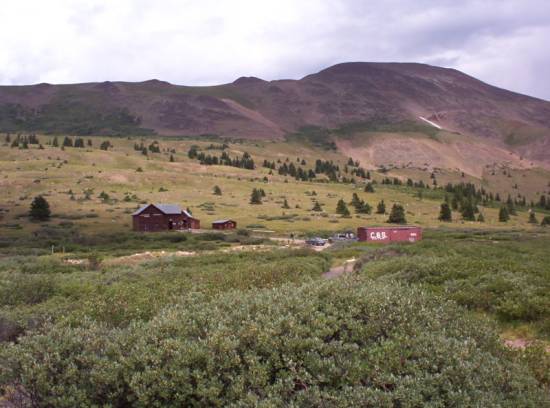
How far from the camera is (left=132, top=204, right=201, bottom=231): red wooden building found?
74994mm

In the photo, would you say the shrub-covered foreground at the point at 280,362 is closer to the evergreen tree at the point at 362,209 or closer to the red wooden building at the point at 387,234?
the red wooden building at the point at 387,234

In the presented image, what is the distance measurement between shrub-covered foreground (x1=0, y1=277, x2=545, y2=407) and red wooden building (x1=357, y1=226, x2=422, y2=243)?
5234 cm

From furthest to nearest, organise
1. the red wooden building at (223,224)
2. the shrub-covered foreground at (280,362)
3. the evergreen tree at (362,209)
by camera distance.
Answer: the evergreen tree at (362,209), the red wooden building at (223,224), the shrub-covered foreground at (280,362)

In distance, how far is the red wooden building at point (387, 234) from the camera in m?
60.8

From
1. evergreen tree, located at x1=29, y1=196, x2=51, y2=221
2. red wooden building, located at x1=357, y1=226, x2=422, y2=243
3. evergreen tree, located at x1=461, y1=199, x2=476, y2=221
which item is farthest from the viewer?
evergreen tree, located at x1=461, y1=199, x2=476, y2=221

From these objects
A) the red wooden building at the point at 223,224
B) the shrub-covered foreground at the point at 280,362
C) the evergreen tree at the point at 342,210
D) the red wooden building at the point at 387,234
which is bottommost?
the red wooden building at the point at 223,224

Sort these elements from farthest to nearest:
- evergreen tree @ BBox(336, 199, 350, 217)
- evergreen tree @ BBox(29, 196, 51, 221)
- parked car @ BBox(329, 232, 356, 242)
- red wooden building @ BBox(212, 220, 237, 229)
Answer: evergreen tree @ BBox(336, 199, 350, 217) < evergreen tree @ BBox(29, 196, 51, 221) < red wooden building @ BBox(212, 220, 237, 229) < parked car @ BBox(329, 232, 356, 242)

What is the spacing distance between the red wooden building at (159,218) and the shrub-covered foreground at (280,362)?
2672 inches

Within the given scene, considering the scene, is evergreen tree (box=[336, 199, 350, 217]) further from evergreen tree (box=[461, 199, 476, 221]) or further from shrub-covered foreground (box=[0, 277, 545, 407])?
shrub-covered foreground (box=[0, 277, 545, 407])

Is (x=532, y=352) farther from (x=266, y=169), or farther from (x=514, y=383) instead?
(x=266, y=169)

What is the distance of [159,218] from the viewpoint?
249ft

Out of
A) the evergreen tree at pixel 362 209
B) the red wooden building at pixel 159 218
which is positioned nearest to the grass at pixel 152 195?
the red wooden building at pixel 159 218

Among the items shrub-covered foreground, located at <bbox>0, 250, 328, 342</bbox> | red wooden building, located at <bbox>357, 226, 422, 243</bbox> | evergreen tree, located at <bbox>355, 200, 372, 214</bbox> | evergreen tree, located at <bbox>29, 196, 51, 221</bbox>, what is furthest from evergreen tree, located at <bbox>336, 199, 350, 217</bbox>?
shrub-covered foreground, located at <bbox>0, 250, 328, 342</bbox>

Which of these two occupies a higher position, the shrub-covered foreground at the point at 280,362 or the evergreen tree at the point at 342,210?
the shrub-covered foreground at the point at 280,362
